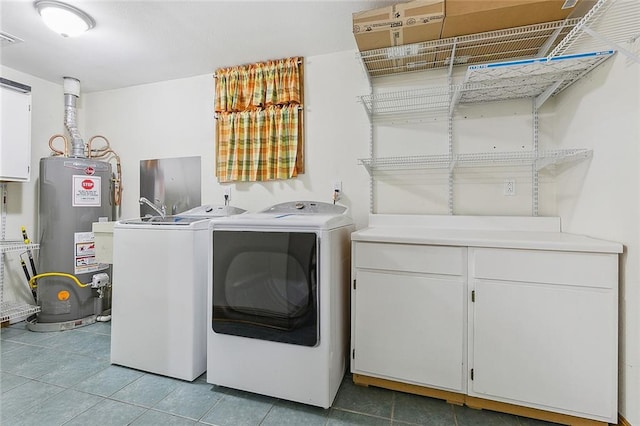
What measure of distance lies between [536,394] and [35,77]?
4.92m

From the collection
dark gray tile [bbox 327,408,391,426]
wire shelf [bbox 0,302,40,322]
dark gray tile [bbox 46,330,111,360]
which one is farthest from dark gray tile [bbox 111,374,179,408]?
wire shelf [bbox 0,302,40,322]

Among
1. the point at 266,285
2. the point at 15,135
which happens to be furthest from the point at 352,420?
the point at 15,135

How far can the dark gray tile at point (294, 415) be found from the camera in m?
1.46

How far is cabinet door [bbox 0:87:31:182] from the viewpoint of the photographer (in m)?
2.45

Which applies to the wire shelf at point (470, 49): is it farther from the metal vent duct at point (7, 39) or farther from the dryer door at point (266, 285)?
the metal vent duct at point (7, 39)

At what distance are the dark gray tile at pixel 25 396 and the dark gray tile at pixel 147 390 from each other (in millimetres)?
397

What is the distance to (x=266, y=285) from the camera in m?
1.60

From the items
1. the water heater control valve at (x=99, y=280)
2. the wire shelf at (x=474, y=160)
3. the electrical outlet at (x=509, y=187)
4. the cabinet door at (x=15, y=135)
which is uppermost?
the cabinet door at (x=15, y=135)

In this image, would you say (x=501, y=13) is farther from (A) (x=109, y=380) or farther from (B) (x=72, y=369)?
(B) (x=72, y=369)

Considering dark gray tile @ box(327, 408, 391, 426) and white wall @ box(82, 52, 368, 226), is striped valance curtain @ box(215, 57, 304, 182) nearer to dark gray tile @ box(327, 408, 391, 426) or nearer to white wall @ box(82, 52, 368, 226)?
white wall @ box(82, 52, 368, 226)

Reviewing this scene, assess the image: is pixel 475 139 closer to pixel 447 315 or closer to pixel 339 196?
pixel 339 196

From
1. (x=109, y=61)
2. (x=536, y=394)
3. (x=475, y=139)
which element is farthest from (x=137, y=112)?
(x=536, y=394)

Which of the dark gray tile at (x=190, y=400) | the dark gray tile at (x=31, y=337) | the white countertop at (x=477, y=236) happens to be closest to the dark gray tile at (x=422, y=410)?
the white countertop at (x=477, y=236)

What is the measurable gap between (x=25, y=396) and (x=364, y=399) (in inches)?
77.8
